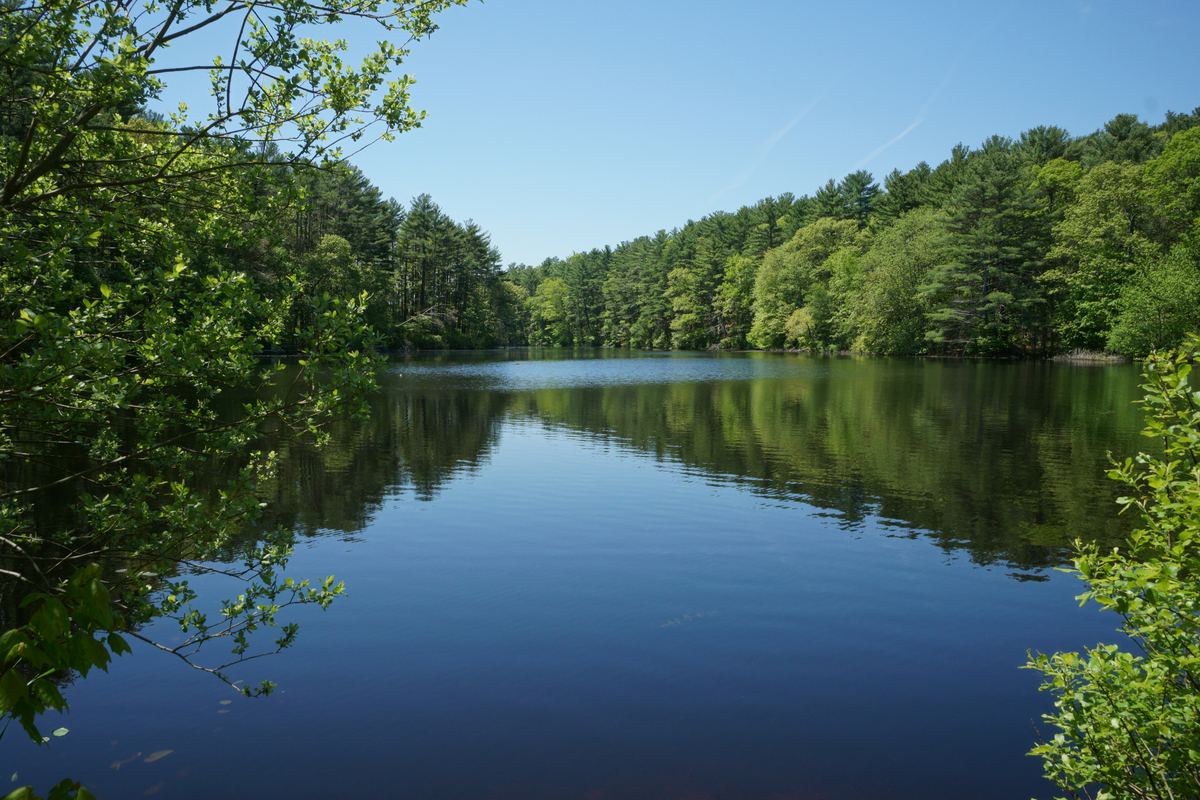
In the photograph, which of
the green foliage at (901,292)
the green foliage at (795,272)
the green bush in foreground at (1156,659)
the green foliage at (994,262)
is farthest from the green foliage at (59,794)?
the green foliage at (795,272)

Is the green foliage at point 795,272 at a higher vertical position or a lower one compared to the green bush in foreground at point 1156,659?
higher

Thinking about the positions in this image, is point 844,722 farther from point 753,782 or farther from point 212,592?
point 212,592

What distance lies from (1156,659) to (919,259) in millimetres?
73115

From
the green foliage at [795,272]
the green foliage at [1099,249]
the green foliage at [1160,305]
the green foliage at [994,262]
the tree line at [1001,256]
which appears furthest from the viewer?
the green foliage at [795,272]

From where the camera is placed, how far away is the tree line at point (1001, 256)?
2223 inches

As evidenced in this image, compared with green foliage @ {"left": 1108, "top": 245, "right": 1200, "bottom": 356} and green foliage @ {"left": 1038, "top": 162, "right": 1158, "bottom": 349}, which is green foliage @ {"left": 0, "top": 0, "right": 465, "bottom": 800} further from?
green foliage @ {"left": 1038, "top": 162, "right": 1158, "bottom": 349}

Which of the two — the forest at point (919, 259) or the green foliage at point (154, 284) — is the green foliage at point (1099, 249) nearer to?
the forest at point (919, 259)

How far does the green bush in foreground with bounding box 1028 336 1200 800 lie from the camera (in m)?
3.64

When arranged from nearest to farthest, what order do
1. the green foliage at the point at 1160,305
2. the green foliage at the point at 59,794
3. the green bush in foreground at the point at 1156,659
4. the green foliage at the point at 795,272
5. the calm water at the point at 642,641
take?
1. the green foliage at the point at 59,794
2. the green bush in foreground at the point at 1156,659
3. the calm water at the point at 642,641
4. the green foliage at the point at 1160,305
5. the green foliage at the point at 795,272

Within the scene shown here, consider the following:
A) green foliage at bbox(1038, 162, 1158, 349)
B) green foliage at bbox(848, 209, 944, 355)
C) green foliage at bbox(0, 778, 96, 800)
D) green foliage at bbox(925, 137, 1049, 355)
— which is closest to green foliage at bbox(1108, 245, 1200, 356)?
green foliage at bbox(1038, 162, 1158, 349)

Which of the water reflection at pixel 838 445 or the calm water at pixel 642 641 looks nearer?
the calm water at pixel 642 641

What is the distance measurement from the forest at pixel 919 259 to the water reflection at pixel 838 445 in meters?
16.1

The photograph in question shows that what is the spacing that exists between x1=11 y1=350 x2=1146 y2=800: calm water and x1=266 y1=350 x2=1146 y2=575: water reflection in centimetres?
16

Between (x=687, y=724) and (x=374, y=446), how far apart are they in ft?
56.1
